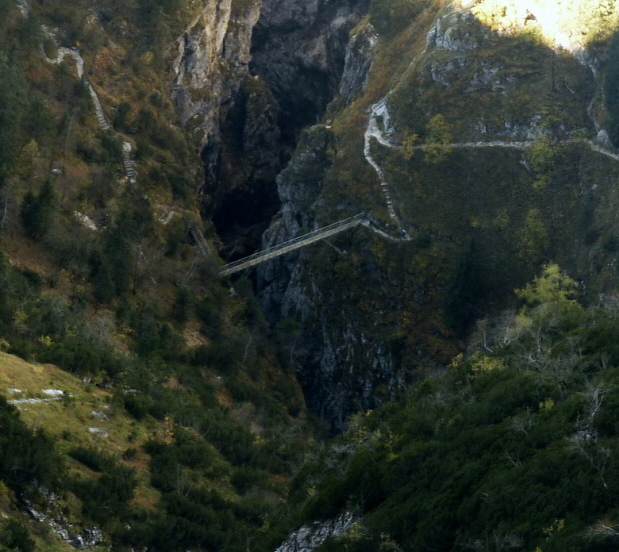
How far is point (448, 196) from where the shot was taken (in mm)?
81688

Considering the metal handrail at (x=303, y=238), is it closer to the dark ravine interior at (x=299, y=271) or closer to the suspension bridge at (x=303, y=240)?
the suspension bridge at (x=303, y=240)

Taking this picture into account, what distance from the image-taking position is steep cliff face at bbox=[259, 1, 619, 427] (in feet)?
254

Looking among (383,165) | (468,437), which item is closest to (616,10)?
(383,165)

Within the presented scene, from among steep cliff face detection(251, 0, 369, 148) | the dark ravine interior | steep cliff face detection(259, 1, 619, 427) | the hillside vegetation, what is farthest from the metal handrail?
the hillside vegetation

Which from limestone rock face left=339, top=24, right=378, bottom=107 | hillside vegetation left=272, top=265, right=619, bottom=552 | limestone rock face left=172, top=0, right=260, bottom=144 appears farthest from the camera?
limestone rock face left=339, top=24, right=378, bottom=107

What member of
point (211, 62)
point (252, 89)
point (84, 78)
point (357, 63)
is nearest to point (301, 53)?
point (252, 89)

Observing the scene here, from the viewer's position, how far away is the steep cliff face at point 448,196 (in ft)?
254

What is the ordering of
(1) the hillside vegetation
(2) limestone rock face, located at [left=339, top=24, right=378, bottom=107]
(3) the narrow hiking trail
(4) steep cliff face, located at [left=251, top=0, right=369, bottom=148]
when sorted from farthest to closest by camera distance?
(4) steep cliff face, located at [left=251, top=0, right=369, bottom=148], (2) limestone rock face, located at [left=339, top=24, right=378, bottom=107], (3) the narrow hiking trail, (1) the hillside vegetation

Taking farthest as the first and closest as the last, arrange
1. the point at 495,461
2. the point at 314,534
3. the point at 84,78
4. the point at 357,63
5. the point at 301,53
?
the point at 301,53 → the point at 357,63 → the point at 84,78 → the point at 314,534 → the point at 495,461

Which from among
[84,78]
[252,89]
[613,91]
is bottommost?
[84,78]

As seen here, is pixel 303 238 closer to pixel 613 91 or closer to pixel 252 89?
pixel 613 91

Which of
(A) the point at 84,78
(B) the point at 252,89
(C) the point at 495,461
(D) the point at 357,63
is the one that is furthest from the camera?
(B) the point at 252,89

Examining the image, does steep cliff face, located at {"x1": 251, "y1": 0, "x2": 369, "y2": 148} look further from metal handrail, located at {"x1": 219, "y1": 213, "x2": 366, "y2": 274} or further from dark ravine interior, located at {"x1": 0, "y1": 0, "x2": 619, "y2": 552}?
metal handrail, located at {"x1": 219, "y1": 213, "x2": 366, "y2": 274}

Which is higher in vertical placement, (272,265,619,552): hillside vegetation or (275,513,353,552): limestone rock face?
(272,265,619,552): hillside vegetation
